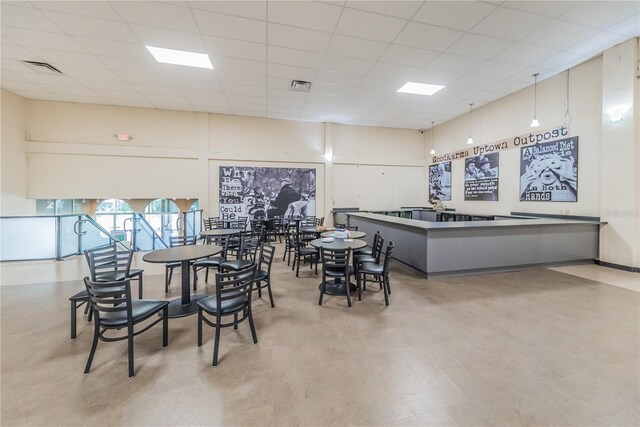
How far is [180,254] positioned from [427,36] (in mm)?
4787

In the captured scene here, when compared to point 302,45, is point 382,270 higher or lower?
lower

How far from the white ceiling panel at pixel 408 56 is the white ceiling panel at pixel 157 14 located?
3.13 metres

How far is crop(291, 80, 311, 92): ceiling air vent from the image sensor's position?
18.2 ft

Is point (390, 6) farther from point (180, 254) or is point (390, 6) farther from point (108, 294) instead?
Answer: point (108, 294)

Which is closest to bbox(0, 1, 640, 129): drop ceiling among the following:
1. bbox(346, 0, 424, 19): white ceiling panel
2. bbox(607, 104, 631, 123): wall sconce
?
bbox(346, 0, 424, 19): white ceiling panel

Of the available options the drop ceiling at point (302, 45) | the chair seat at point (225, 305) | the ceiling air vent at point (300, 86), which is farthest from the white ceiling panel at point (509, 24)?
the chair seat at point (225, 305)

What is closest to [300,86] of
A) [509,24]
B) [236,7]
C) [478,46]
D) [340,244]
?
[236,7]

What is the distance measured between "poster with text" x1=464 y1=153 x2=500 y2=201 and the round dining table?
7313mm

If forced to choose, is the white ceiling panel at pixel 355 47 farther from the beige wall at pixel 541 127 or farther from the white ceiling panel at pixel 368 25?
the beige wall at pixel 541 127

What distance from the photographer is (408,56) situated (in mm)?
4555

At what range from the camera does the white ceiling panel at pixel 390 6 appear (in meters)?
3.25

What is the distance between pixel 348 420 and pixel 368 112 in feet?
24.7

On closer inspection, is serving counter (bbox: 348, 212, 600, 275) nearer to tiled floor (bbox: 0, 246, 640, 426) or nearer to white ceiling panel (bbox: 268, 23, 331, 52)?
tiled floor (bbox: 0, 246, 640, 426)

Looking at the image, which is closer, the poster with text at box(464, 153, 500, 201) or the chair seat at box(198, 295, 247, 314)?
the chair seat at box(198, 295, 247, 314)
